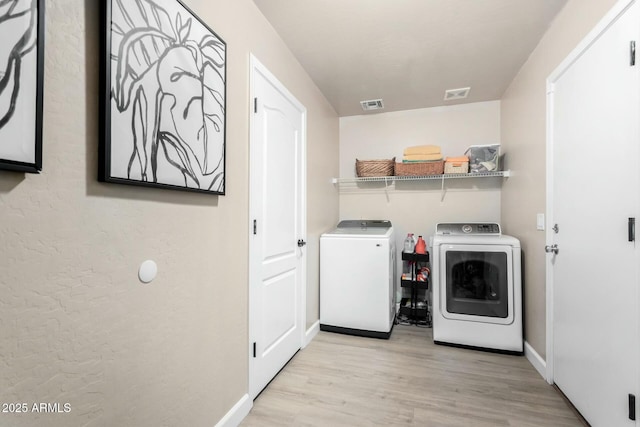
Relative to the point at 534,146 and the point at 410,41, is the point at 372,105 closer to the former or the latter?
the point at 410,41

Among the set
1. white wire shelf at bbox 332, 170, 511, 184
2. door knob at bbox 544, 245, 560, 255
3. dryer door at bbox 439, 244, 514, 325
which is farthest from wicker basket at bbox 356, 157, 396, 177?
door knob at bbox 544, 245, 560, 255

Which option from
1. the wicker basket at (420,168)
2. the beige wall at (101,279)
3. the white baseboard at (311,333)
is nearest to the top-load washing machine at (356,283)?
the white baseboard at (311,333)

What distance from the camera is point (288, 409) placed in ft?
5.56

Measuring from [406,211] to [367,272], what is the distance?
3.45 feet

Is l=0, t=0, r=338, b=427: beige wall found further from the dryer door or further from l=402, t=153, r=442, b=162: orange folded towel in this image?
l=402, t=153, r=442, b=162: orange folded towel

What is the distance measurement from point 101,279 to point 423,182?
3.13 meters

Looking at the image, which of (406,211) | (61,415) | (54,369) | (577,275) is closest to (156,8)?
(54,369)

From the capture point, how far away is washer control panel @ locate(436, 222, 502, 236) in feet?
9.10

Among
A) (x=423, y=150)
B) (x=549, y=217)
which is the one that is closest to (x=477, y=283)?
(x=549, y=217)

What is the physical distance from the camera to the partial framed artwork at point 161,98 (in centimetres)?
90

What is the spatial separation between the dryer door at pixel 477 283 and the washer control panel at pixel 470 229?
0.35m

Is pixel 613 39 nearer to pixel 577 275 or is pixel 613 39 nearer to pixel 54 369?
pixel 577 275

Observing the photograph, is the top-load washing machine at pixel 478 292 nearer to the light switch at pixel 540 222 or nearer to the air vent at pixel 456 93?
the light switch at pixel 540 222

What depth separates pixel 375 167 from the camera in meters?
3.25
